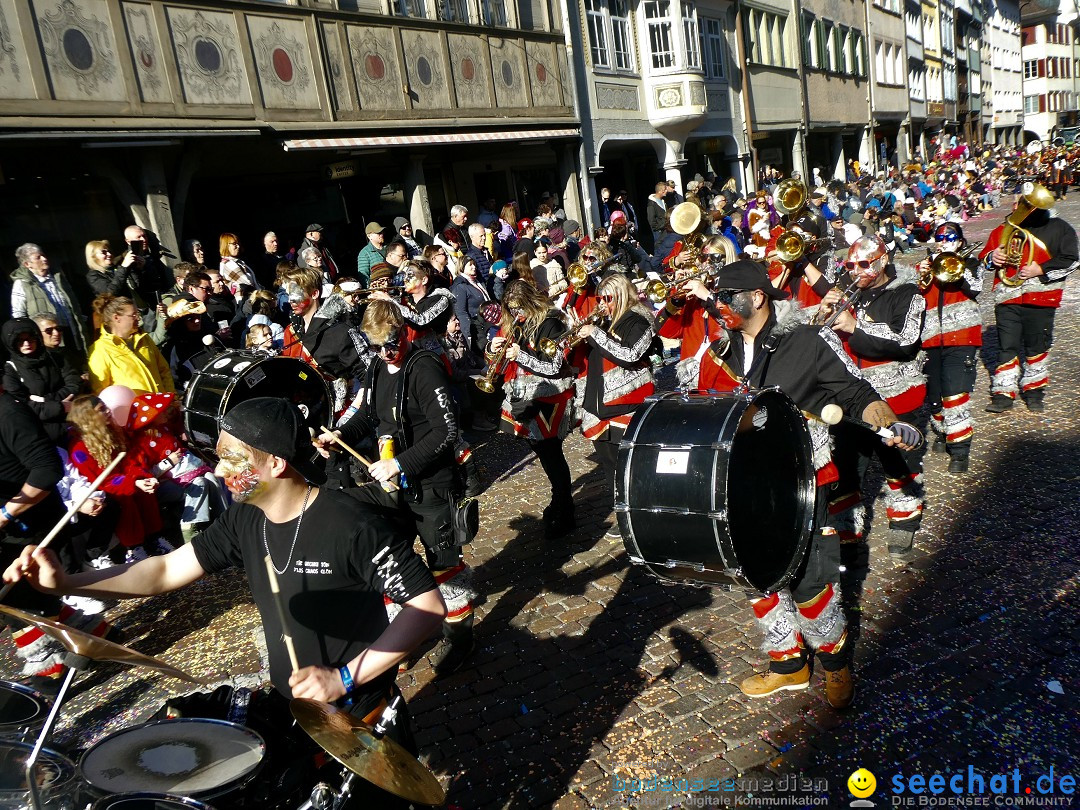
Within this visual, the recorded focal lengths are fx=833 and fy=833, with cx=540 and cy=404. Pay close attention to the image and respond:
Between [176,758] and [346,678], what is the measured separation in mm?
535

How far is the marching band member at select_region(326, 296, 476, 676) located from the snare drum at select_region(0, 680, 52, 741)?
6.60ft

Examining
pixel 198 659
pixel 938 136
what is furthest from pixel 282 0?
pixel 938 136

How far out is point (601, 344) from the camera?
5820 millimetres

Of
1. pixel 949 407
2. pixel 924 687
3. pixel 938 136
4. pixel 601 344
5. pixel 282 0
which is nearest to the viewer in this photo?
pixel 924 687

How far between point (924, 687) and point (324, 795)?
2.88 m

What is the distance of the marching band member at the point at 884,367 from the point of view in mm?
5082

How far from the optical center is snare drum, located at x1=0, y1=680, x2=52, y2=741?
272cm

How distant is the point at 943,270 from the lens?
6.39m

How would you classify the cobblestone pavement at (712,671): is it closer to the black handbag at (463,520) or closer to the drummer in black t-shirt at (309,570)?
the black handbag at (463,520)

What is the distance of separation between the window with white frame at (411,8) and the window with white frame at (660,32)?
9286 mm

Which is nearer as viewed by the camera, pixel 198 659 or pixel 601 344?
pixel 198 659

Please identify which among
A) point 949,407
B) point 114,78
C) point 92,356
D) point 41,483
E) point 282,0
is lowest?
point 949,407

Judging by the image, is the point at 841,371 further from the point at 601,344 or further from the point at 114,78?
the point at 114,78

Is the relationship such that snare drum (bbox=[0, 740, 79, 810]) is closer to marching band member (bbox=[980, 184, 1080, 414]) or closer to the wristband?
the wristband
